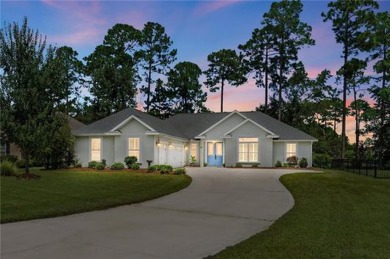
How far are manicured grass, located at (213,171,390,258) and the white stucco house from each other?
46.2 feet

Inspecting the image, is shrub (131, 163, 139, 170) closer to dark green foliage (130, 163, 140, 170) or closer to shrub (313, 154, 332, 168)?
dark green foliage (130, 163, 140, 170)

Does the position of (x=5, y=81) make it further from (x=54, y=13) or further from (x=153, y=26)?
(x=153, y=26)

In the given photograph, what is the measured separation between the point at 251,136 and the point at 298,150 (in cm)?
408

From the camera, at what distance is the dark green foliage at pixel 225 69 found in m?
54.4

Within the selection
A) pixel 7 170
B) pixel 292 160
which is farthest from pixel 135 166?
pixel 292 160

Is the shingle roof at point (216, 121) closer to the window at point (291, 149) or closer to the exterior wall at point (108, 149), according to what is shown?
the window at point (291, 149)

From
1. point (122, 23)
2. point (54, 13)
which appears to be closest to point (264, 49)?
point (122, 23)

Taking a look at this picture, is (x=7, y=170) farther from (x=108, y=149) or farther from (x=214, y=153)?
(x=214, y=153)

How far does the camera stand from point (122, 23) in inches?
2089

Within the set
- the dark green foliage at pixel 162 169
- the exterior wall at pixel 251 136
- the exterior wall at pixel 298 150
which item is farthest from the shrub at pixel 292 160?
the dark green foliage at pixel 162 169

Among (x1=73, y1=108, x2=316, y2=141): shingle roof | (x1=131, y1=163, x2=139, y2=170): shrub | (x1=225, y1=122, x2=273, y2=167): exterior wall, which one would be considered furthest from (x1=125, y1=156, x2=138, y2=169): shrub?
(x1=225, y1=122, x2=273, y2=167): exterior wall

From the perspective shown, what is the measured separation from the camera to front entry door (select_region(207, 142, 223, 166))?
3116 centimetres

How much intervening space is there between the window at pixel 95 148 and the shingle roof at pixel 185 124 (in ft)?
2.50

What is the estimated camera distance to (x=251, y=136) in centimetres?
2984
